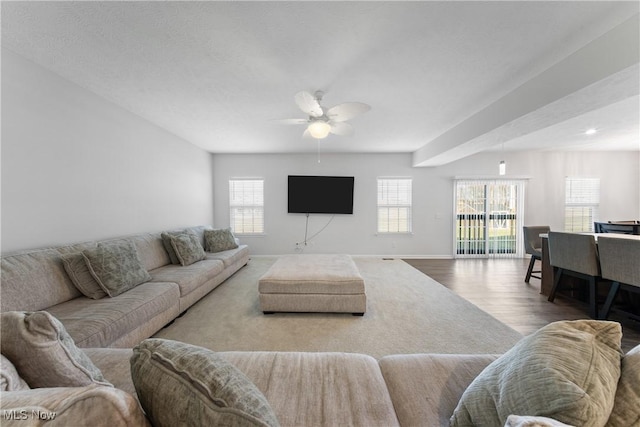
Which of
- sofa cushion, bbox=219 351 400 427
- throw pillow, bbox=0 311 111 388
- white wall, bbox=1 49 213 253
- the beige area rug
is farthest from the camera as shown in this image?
the beige area rug

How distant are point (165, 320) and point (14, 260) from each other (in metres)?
1.17

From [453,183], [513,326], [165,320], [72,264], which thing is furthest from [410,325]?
[453,183]

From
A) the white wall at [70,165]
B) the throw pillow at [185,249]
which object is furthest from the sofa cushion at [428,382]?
the white wall at [70,165]

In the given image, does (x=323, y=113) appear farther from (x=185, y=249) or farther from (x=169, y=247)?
(x=169, y=247)

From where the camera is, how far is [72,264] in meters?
2.06

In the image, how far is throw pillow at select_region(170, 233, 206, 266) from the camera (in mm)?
3291

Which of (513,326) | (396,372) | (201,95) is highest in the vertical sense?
(201,95)

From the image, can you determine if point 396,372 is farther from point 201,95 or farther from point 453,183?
point 453,183

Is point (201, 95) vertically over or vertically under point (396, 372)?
over

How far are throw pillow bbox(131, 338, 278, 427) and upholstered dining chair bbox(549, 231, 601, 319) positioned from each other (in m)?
3.65

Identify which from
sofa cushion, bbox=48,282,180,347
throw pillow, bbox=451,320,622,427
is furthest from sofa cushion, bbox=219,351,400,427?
sofa cushion, bbox=48,282,180,347

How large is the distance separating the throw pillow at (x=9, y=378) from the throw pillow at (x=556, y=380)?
1337 millimetres

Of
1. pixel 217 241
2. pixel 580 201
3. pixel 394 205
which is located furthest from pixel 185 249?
pixel 580 201
